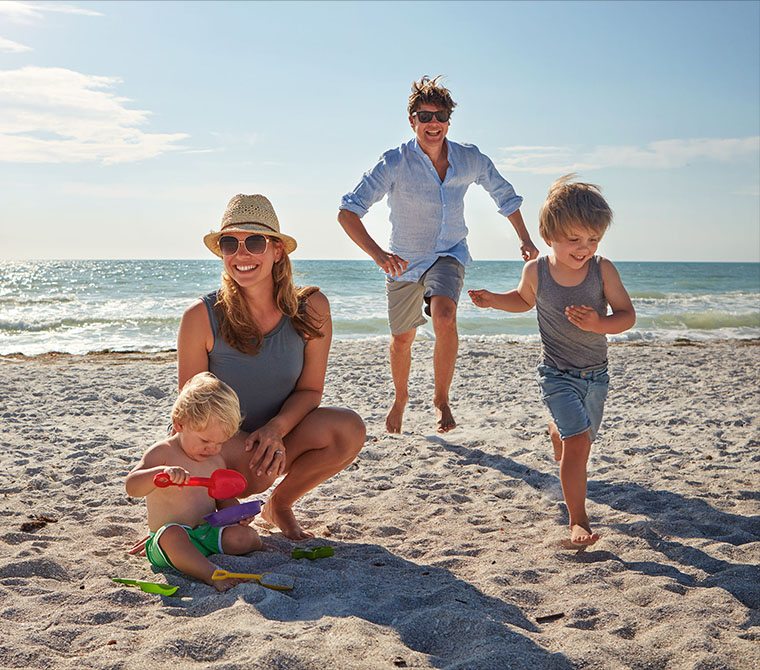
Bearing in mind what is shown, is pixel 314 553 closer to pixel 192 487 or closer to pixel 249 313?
pixel 192 487

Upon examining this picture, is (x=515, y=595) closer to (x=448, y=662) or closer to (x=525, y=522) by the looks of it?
(x=448, y=662)

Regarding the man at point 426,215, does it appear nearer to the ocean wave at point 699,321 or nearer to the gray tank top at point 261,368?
the gray tank top at point 261,368

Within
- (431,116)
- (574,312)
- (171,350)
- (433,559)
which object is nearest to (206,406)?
(433,559)

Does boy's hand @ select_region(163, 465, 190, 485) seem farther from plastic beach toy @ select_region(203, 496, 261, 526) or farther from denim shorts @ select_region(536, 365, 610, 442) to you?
denim shorts @ select_region(536, 365, 610, 442)

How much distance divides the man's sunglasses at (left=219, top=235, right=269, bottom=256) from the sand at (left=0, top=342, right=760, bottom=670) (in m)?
1.32

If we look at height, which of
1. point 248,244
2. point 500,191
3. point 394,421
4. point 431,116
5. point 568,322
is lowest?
point 394,421

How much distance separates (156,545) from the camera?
2.82 metres

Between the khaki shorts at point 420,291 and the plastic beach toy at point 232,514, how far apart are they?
2.57 metres

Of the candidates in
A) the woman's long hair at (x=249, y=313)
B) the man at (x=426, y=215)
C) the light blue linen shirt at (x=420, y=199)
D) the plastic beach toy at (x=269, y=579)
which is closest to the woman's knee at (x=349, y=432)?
the woman's long hair at (x=249, y=313)

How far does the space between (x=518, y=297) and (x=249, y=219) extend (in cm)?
146

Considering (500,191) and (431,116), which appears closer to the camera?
(431,116)

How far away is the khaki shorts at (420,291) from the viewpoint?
5.20m

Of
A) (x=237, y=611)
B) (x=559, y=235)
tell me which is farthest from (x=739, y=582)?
(x=237, y=611)

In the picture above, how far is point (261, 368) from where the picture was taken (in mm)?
3277
